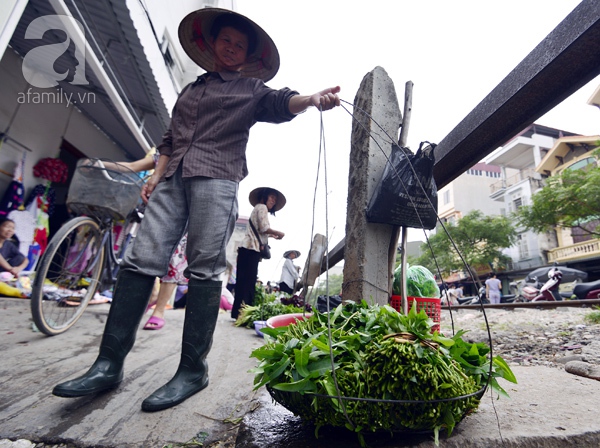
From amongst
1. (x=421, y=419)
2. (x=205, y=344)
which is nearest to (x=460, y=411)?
(x=421, y=419)

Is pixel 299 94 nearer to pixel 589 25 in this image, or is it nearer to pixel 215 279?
pixel 215 279

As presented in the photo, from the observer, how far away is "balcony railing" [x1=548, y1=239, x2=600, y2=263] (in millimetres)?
20970

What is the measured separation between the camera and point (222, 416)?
1355 millimetres

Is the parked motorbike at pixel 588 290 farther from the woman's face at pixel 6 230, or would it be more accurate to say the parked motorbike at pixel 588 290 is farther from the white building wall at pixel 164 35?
the woman's face at pixel 6 230

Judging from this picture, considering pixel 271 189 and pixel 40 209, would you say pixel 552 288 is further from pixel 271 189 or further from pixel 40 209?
pixel 40 209

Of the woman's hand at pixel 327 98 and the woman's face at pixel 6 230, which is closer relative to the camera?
the woman's hand at pixel 327 98

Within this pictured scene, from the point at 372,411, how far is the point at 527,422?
587mm

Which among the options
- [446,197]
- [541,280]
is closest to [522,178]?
[446,197]

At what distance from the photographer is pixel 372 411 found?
88cm

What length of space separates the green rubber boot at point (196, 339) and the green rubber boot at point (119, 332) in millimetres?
259

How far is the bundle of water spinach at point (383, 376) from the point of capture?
873 millimetres

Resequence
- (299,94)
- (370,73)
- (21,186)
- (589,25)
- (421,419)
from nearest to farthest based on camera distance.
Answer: (421,419)
(589,25)
(299,94)
(370,73)
(21,186)

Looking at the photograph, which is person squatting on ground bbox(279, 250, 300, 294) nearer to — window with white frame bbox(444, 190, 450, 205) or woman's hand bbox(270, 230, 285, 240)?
woman's hand bbox(270, 230, 285, 240)

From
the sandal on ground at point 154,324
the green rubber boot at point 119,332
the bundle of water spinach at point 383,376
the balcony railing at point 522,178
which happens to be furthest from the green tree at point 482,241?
the bundle of water spinach at point 383,376
